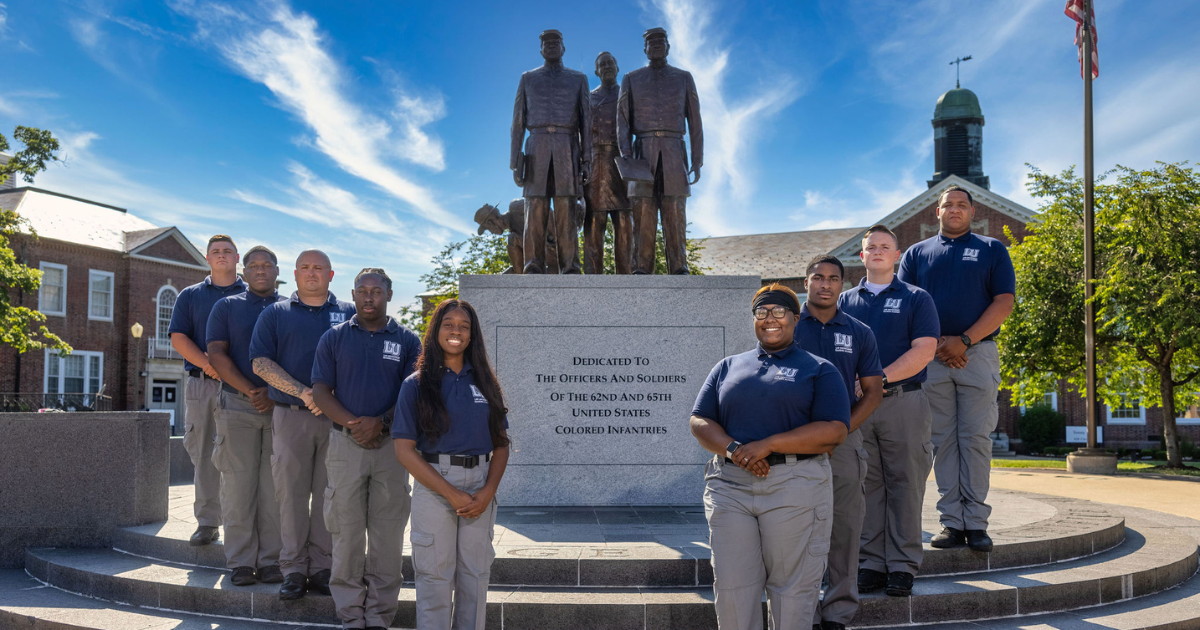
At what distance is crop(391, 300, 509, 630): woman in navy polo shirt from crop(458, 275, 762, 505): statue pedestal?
340 cm

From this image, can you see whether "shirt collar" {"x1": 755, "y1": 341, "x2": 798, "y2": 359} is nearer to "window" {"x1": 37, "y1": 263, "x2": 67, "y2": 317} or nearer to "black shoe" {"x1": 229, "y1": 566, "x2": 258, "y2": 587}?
"black shoe" {"x1": 229, "y1": 566, "x2": 258, "y2": 587}

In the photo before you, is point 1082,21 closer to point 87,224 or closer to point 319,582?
point 319,582

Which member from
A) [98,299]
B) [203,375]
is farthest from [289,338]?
[98,299]

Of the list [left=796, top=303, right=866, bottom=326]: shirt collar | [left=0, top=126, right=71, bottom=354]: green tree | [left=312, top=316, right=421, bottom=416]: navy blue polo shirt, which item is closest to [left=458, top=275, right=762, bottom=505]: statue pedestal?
[left=312, top=316, right=421, bottom=416]: navy blue polo shirt

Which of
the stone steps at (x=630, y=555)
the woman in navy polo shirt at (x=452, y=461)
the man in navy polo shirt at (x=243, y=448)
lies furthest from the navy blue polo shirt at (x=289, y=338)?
the stone steps at (x=630, y=555)

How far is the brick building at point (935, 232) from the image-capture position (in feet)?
113

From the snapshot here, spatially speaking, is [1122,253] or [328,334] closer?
[328,334]

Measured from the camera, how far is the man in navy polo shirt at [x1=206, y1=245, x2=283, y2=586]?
5.19 m

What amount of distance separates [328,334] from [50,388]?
34.1 m

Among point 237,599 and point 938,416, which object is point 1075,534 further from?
point 237,599

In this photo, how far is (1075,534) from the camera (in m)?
6.11

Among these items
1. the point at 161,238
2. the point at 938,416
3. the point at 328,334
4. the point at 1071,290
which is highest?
the point at 161,238

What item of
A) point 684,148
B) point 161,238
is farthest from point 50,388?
point 684,148

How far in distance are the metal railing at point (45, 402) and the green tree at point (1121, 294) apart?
2960cm
